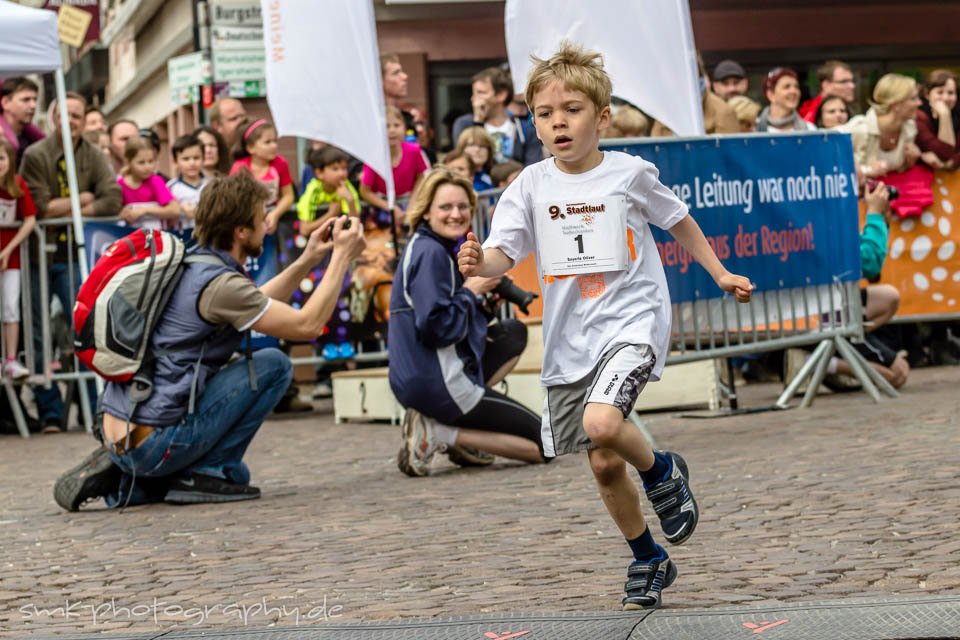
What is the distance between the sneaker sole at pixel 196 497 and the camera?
8.36 metres

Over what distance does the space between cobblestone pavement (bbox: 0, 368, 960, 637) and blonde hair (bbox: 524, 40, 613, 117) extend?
1486 millimetres

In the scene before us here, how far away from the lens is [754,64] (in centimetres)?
2273

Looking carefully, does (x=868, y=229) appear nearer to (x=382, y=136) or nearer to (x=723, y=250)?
(x=723, y=250)

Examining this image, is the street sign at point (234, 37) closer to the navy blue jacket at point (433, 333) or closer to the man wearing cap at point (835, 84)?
the man wearing cap at point (835, 84)

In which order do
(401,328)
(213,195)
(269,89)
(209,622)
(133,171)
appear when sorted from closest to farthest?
1. (209,622)
2. (213,195)
3. (401,328)
4. (269,89)
5. (133,171)

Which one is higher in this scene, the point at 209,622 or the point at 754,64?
the point at 754,64

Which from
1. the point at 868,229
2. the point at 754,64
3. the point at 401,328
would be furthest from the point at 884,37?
the point at 401,328

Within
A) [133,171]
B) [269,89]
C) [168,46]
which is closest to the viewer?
[269,89]

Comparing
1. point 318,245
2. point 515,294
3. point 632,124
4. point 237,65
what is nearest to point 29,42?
point 632,124

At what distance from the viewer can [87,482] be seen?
8234 mm

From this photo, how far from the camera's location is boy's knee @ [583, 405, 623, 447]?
5.07m

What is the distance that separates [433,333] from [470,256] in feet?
11.8

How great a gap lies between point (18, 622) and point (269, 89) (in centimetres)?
693

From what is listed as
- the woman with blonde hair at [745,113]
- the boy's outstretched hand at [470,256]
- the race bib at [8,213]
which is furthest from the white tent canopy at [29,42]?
the boy's outstretched hand at [470,256]
